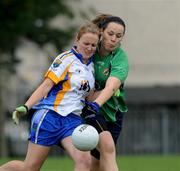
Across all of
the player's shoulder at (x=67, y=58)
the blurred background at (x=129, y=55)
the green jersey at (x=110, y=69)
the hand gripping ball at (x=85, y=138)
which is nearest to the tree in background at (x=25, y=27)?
the blurred background at (x=129, y=55)

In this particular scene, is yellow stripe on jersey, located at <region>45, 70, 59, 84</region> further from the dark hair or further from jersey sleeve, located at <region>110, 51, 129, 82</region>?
the dark hair

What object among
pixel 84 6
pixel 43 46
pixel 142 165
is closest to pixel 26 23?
pixel 43 46

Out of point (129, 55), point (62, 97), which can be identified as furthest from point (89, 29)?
point (129, 55)

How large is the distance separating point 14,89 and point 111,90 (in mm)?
41316

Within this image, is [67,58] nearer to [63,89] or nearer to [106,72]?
[63,89]

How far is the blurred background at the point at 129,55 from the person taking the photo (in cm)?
3781

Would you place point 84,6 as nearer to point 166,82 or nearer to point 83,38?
point 166,82

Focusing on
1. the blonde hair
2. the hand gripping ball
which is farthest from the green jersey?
the hand gripping ball

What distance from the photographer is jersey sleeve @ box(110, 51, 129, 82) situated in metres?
11.1

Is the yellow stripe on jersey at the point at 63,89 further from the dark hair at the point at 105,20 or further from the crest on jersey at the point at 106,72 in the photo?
the dark hair at the point at 105,20

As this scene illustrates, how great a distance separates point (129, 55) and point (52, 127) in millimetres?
39237

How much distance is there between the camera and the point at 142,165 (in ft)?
65.0

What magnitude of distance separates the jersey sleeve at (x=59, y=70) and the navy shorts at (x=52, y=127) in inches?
14.7

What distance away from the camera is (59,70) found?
428 inches
